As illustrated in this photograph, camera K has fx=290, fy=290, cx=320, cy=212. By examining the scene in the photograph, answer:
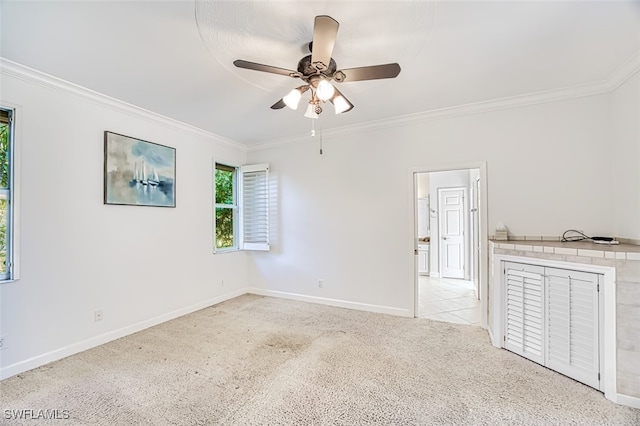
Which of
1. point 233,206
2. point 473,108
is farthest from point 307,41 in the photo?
point 233,206

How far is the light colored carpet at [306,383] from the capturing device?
190 cm

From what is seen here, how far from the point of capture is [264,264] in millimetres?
4844

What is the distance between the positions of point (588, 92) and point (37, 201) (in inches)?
207

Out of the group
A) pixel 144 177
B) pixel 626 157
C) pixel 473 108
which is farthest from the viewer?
pixel 144 177

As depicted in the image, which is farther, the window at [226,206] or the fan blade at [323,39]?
the window at [226,206]

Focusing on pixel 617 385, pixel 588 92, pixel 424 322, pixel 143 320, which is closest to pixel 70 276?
pixel 143 320

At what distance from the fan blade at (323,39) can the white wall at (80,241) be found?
253cm

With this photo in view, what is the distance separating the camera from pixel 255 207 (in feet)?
15.8

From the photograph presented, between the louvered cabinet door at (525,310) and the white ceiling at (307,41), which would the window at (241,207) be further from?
the louvered cabinet door at (525,310)

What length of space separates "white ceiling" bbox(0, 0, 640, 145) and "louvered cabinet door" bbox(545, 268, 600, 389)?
1.77 m

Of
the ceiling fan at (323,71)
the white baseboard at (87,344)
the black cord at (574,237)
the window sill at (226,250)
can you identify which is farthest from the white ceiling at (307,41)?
the white baseboard at (87,344)

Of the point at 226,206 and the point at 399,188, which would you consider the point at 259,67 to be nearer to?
the point at 399,188

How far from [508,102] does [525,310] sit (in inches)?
85.0

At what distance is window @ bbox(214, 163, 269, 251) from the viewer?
184 inches
